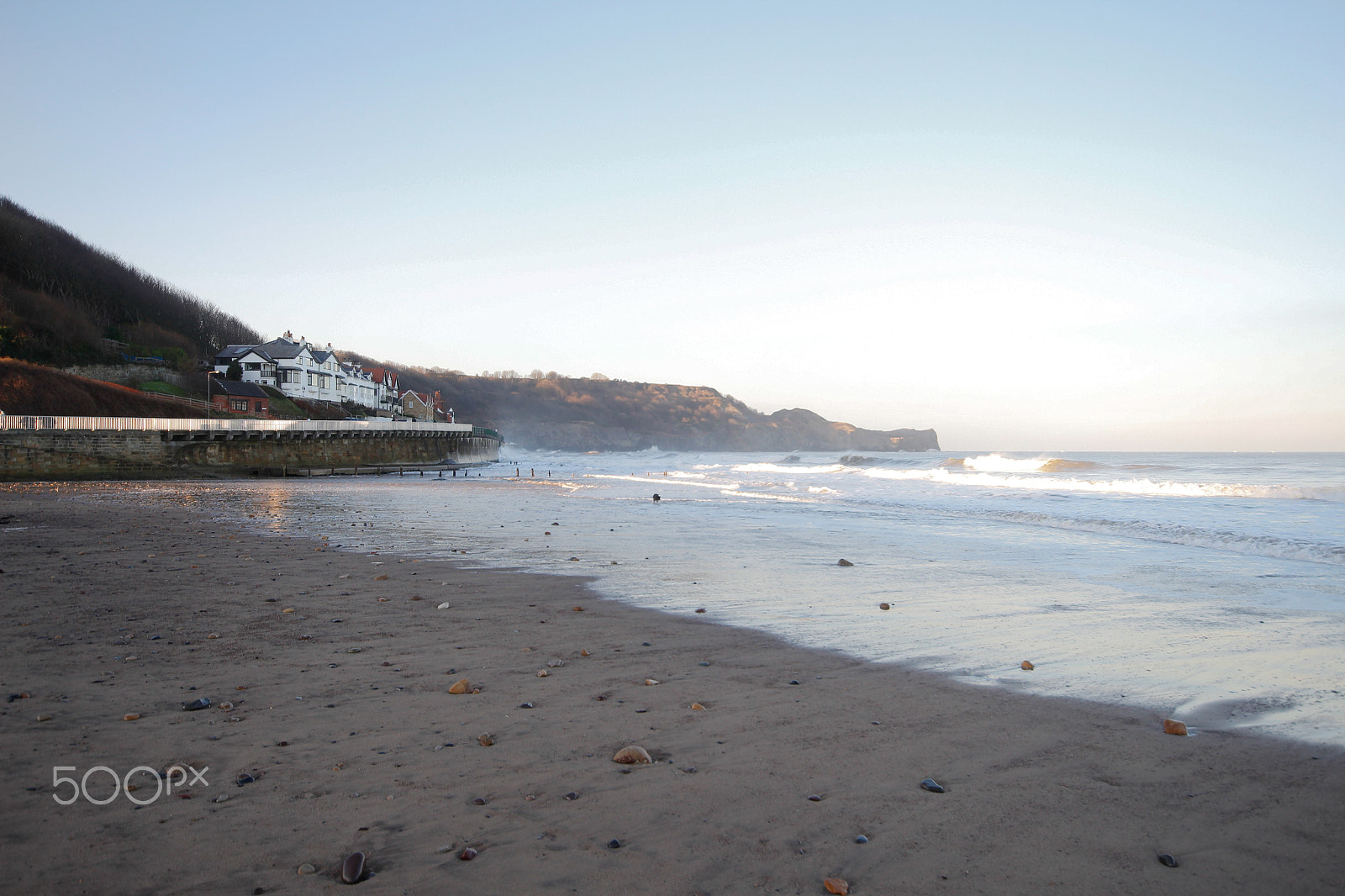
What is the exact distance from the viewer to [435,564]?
10352mm

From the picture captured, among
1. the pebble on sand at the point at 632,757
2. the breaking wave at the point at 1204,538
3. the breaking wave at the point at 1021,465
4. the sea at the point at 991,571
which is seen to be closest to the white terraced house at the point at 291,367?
the sea at the point at 991,571

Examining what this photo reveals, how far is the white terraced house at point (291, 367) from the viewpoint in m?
76.8

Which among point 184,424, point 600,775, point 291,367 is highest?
point 291,367

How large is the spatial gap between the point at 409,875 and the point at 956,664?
14.7ft

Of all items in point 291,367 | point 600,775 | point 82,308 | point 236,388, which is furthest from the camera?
point 82,308

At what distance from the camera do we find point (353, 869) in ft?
8.68

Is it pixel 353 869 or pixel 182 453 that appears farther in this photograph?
pixel 182 453

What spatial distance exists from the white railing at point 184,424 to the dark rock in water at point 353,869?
140ft

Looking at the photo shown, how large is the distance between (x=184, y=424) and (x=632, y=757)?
150 ft

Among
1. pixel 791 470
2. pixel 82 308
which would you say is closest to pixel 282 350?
pixel 82 308

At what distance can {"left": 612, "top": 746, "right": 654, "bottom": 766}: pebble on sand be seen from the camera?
3.70 meters

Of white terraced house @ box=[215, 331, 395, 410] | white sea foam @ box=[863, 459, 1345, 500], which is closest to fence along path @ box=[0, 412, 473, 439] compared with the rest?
white terraced house @ box=[215, 331, 395, 410]

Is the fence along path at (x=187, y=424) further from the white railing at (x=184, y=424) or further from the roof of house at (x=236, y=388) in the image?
the roof of house at (x=236, y=388)

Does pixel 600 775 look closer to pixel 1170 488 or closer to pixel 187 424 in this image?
pixel 1170 488
